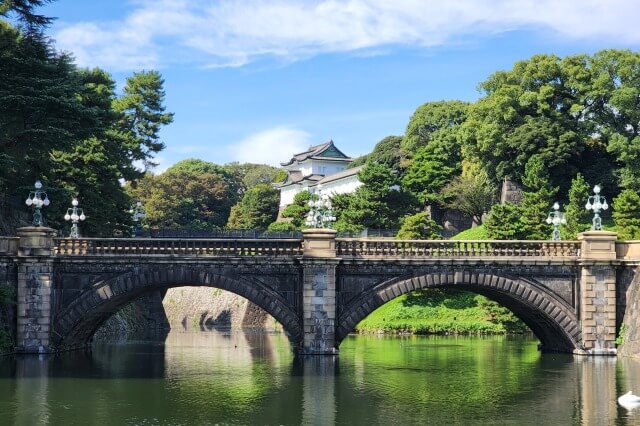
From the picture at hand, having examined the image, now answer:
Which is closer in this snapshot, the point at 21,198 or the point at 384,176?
the point at 21,198

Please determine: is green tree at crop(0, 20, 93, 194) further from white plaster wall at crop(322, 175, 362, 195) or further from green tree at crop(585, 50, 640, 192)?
white plaster wall at crop(322, 175, 362, 195)

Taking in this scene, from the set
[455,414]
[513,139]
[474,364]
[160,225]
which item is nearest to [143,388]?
[455,414]

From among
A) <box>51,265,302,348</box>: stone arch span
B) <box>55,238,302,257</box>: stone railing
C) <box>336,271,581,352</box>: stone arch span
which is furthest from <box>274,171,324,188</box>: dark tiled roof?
<box>51,265,302,348</box>: stone arch span

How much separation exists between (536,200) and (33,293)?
40.9 m

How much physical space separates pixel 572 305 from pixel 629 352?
3252 mm

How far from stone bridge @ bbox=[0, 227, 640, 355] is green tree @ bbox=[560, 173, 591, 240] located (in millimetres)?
22711

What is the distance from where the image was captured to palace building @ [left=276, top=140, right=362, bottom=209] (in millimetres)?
117438

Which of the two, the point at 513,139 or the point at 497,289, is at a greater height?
the point at 513,139

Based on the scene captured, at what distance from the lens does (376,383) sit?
35.0 meters

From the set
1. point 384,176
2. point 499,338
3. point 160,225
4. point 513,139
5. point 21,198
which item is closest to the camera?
point 21,198

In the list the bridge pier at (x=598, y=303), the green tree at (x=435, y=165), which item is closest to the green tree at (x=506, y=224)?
the green tree at (x=435, y=165)

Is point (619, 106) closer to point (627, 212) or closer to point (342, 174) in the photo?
point (627, 212)

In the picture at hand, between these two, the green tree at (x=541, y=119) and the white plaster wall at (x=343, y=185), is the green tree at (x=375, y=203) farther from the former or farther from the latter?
the white plaster wall at (x=343, y=185)

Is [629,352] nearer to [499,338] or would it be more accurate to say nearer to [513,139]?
[499,338]
